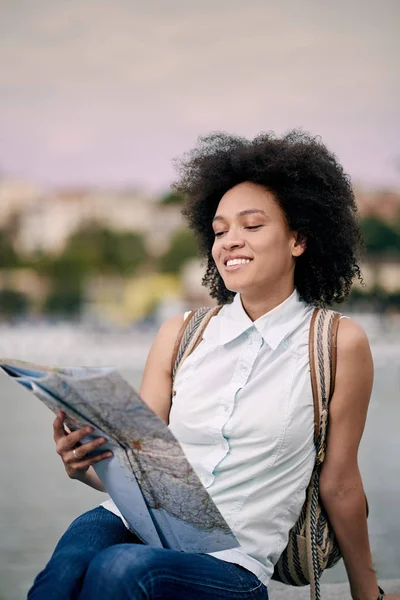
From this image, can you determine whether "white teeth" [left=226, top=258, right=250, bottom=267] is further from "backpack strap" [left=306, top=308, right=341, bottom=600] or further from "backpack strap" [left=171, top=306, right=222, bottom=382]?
"backpack strap" [left=306, top=308, right=341, bottom=600]

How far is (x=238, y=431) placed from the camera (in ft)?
5.50

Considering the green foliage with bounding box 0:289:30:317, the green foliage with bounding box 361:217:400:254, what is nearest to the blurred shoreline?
the green foliage with bounding box 361:217:400:254

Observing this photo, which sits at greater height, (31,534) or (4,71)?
(4,71)

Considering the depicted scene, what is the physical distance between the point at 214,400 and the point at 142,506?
0.28 meters

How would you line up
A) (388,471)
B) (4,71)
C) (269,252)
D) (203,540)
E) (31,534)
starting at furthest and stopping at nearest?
(4,71)
(388,471)
(31,534)
(269,252)
(203,540)

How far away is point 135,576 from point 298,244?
34.3 inches

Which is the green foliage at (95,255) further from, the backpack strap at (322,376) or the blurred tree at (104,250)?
the backpack strap at (322,376)

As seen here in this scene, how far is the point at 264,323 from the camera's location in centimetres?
181

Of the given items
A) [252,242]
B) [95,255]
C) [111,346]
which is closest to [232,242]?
[252,242]

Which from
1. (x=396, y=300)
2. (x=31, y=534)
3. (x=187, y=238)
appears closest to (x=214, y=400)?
(x=31, y=534)

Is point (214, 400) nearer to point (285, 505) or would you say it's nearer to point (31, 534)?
point (285, 505)

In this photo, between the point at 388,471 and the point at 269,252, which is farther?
the point at 388,471

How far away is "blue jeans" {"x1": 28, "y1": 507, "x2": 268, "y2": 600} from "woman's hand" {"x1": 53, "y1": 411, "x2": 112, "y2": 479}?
0.16 metres

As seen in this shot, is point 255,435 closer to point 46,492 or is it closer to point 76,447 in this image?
point 76,447
